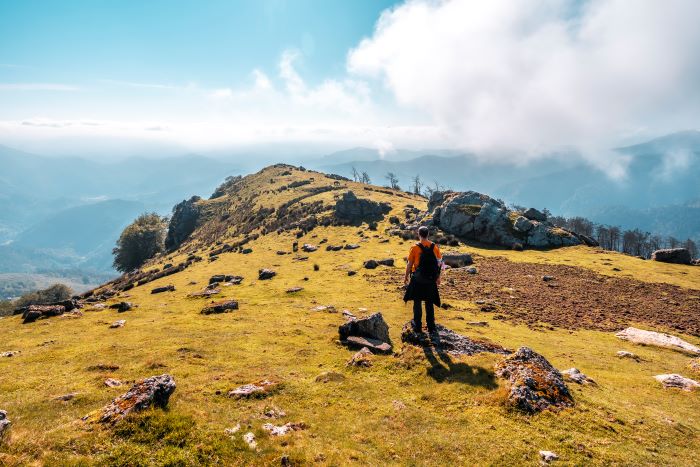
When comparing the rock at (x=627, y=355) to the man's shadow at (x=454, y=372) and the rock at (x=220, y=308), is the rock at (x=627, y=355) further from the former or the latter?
the rock at (x=220, y=308)

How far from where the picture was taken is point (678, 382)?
52.5ft

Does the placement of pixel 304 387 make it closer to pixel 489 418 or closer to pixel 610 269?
pixel 489 418

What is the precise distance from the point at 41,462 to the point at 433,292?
1427cm

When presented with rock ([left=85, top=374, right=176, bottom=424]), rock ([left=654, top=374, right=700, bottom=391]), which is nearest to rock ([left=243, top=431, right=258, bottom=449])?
rock ([left=85, top=374, right=176, bottom=424])

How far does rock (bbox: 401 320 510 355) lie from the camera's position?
55.3 ft

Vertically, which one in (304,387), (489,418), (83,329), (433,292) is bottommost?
(83,329)

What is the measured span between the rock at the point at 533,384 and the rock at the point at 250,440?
26.3ft

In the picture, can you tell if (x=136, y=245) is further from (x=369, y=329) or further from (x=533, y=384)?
(x=533, y=384)

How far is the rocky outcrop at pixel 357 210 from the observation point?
95562mm

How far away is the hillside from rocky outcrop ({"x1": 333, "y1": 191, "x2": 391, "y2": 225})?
54.6 m

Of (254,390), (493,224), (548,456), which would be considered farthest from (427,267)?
(493,224)

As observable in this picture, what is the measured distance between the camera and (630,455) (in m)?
9.82

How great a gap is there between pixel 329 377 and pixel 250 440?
520 cm

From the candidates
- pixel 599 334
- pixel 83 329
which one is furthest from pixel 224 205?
pixel 599 334
